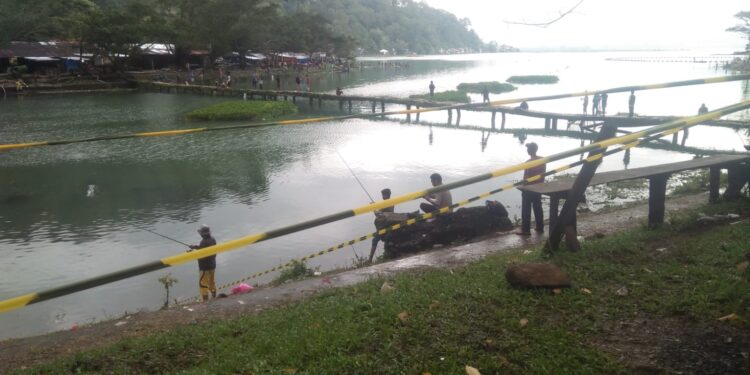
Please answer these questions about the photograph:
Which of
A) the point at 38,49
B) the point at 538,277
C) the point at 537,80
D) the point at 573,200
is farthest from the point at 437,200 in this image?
the point at 537,80

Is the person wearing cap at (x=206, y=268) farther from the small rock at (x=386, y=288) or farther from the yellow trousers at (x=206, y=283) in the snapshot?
the small rock at (x=386, y=288)

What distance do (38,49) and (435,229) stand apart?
56639mm

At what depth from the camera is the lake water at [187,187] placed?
33.0ft

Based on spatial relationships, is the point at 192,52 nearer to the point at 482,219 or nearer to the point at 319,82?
the point at 319,82

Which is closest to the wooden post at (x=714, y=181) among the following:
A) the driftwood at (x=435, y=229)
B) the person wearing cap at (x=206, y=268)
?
the driftwood at (x=435, y=229)

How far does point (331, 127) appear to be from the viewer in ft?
97.0

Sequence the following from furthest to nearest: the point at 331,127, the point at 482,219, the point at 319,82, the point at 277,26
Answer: the point at 277,26 < the point at 319,82 < the point at 331,127 < the point at 482,219

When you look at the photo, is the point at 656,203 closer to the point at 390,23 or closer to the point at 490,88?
the point at 490,88

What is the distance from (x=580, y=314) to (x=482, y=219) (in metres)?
5.33

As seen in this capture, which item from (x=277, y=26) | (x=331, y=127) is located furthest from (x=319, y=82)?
(x=331, y=127)

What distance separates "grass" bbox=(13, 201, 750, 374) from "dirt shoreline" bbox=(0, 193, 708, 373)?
589mm

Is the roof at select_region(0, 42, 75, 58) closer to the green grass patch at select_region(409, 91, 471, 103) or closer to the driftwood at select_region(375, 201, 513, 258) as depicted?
the green grass patch at select_region(409, 91, 471, 103)

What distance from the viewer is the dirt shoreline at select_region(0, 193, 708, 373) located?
505cm

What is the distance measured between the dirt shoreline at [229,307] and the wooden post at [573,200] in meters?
1.36
